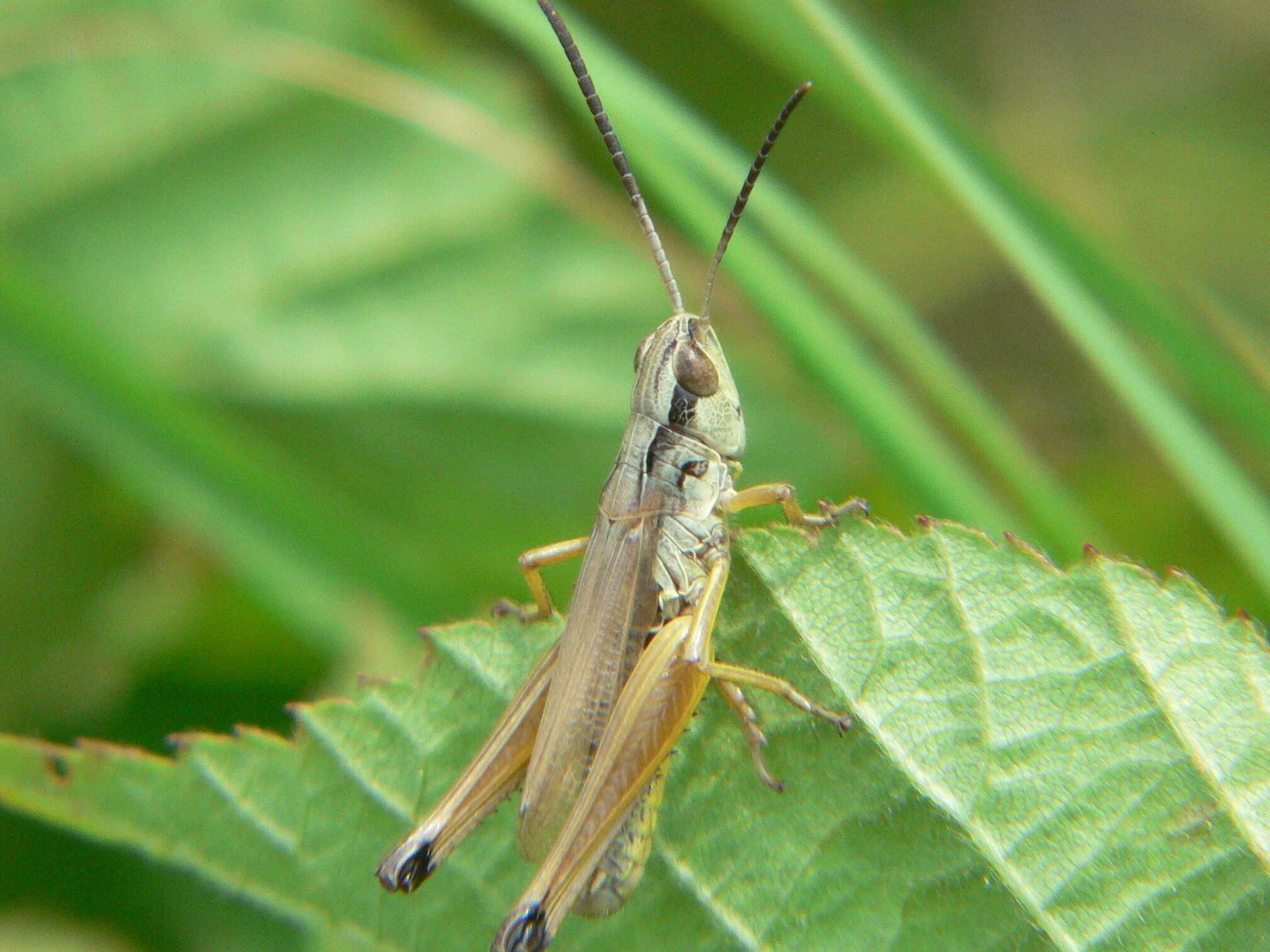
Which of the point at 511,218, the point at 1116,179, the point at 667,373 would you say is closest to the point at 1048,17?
the point at 1116,179

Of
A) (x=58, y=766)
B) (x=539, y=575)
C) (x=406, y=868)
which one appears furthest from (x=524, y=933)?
(x=58, y=766)

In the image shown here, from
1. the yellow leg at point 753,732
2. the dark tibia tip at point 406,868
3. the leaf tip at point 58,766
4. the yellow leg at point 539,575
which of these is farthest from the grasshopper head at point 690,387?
the leaf tip at point 58,766

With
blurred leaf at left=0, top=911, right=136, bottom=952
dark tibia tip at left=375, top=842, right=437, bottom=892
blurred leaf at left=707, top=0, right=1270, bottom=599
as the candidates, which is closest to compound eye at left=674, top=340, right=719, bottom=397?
blurred leaf at left=707, top=0, right=1270, bottom=599

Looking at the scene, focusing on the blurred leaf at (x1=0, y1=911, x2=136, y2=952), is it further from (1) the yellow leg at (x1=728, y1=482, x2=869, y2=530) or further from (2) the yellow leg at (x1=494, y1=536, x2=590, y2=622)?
(1) the yellow leg at (x1=728, y1=482, x2=869, y2=530)

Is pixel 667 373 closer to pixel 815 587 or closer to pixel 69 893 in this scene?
pixel 815 587

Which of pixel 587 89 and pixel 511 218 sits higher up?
pixel 587 89

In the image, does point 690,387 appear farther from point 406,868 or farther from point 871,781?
point 406,868
